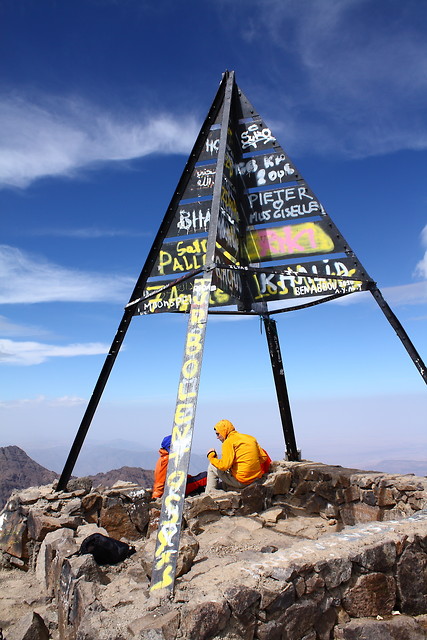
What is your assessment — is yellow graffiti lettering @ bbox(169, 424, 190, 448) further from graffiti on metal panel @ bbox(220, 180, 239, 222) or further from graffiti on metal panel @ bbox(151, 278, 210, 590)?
graffiti on metal panel @ bbox(220, 180, 239, 222)

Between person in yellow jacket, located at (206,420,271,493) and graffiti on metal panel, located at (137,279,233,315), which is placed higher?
graffiti on metal panel, located at (137,279,233,315)

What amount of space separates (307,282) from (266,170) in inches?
87.2

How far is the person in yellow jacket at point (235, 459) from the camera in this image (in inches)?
312

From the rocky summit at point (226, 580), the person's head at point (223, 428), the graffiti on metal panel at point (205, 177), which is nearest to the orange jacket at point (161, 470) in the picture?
the rocky summit at point (226, 580)

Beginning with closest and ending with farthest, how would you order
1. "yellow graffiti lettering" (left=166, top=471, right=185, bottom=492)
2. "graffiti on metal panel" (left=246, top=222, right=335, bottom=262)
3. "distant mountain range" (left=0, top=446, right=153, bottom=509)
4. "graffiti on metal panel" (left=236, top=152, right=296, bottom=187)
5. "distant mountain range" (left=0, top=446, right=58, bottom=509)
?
"yellow graffiti lettering" (left=166, top=471, right=185, bottom=492) → "graffiti on metal panel" (left=246, top=222, right=335, bottom=262) → "graffiti on metal panel" (left=236, top=152, right=296, bottom=187) → "distant mountain range" (left=0, top=446, right=153, bottom=509) → "distant mountain range" (left=0, top=446, right=58, bottom=509)

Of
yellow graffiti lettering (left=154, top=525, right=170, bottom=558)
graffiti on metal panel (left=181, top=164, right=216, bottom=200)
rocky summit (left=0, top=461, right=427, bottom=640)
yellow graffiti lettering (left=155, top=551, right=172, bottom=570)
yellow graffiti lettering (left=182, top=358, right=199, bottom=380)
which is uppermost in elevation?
graffiti on metal panel (left=181, top=164, right=216, bottom=200)

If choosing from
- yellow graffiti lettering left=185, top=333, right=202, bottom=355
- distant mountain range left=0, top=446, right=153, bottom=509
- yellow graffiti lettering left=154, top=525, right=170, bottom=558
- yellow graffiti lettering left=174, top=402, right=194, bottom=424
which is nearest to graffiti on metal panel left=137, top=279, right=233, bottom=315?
yellow graffiti lettering left=185, top=333, right=202, bottom=355

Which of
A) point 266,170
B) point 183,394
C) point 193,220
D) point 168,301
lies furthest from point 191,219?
point 183,394

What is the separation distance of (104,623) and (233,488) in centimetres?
491

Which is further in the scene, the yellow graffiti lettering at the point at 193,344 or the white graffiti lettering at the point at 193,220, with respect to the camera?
the white graffiti lettering at the point at 193,220

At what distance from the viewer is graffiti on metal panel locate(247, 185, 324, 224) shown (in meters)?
7.89

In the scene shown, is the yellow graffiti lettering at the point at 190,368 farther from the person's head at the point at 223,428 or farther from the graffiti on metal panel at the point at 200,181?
the graffiti on metal panel at the point at 200,181

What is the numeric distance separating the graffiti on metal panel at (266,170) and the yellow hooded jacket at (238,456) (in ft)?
14.7

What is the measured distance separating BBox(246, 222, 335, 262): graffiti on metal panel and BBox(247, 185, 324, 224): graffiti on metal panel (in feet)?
0.66
